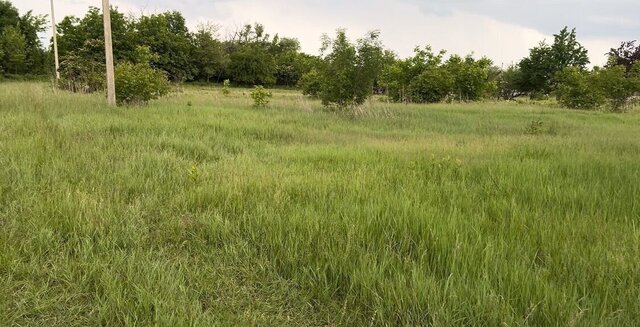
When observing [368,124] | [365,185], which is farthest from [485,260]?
[368,124]

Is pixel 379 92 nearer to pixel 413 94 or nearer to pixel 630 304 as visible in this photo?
pixel 413 94

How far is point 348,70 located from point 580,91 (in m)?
15.5

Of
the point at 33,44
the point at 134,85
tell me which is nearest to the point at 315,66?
the point at 134,85

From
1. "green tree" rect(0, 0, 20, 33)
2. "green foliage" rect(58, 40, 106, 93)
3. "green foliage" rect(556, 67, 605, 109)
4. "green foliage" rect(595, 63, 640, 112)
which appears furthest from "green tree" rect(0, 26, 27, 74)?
"green foliage" rect(595, 63, 640, 112)

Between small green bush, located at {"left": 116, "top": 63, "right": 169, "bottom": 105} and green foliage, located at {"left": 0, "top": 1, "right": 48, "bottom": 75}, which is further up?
green foliage, located at {"left": 0, "top": 1, "right": 48, "bottom": 75}

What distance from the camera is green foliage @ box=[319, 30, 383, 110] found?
1639cm

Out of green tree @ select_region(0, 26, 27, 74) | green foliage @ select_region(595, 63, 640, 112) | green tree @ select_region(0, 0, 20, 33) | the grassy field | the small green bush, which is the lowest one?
the grassy field

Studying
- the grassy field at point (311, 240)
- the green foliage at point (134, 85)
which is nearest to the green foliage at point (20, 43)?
the green foliage at point (134, 85)

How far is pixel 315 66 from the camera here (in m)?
18.9

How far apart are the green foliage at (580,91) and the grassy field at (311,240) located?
20.7 m

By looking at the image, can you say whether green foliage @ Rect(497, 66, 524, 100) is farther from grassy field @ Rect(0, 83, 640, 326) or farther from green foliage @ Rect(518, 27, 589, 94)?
grassy field @ Rect(0, 83, 640, 326)

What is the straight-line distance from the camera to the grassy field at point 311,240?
223cm

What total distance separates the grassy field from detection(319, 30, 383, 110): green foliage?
11.1 m

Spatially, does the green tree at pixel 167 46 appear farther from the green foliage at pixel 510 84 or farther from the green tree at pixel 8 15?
the green foliage at pixel 510 84
